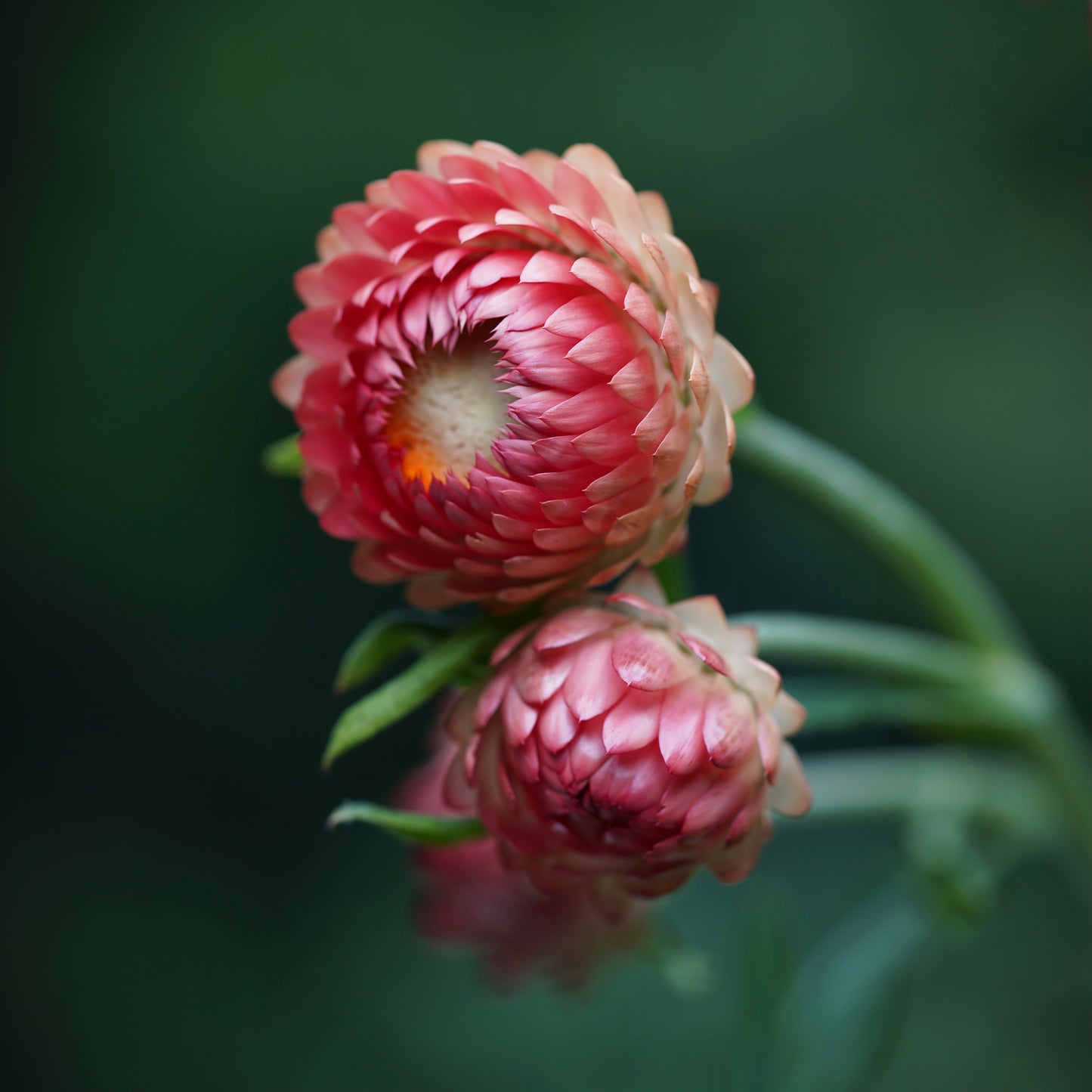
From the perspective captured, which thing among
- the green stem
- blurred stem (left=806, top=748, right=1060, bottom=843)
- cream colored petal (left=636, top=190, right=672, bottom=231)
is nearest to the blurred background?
blurred stem (left=806, top=748, right=1060, bottom=843)

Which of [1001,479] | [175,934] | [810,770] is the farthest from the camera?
[175,934]

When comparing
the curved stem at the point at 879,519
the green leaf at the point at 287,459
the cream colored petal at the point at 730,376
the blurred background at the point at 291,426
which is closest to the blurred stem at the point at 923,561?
the curved stem at the point at 879,519

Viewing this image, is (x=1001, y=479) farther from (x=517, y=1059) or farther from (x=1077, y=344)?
(x=517, y=1059)

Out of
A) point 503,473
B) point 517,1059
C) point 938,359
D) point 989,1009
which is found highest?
point 938,359

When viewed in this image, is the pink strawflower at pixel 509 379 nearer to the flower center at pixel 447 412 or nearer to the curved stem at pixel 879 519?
the flower center at pixel 447 412

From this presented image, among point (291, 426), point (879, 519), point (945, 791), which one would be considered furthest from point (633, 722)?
point (291, 426)

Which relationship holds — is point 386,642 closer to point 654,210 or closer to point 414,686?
point 414,686

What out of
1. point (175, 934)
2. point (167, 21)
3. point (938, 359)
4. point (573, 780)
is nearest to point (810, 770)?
point (573, 780)
